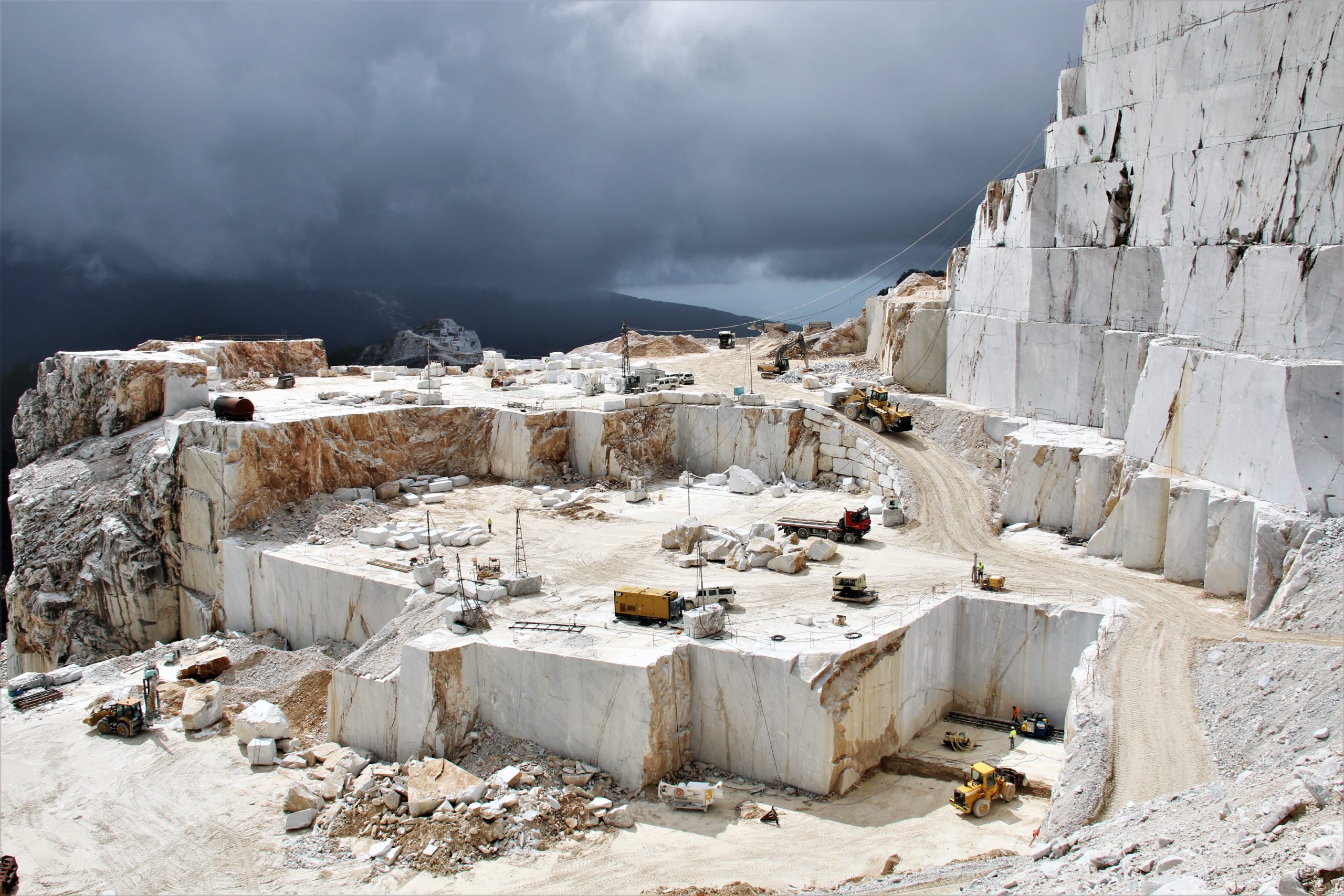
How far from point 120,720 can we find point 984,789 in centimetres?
2030

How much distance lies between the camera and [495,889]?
1816cm

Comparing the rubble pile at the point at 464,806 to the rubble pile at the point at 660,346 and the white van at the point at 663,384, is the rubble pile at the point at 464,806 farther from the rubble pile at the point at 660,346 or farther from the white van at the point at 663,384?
the rubble pile at the point at 660,346

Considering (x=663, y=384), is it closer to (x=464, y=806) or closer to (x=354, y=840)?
(x=464, y=806)

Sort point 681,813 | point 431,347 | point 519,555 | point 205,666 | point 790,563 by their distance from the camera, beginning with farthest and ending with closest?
point 431,347 → point 519,555 → point 205,666 → point 790,563 → point 681,813

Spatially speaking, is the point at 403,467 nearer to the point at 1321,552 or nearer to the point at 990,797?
the point at 990,797

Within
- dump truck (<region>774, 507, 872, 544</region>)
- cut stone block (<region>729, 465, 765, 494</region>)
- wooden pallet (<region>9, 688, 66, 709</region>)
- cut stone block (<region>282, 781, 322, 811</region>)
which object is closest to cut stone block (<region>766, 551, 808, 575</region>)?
dump truck (<region>774, 507, 872, 544</region>)

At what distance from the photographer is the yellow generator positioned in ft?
77.0

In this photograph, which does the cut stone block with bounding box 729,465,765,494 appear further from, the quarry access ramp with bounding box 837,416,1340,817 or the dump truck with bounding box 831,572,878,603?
the dump truck with bounding box 831,572,878,603

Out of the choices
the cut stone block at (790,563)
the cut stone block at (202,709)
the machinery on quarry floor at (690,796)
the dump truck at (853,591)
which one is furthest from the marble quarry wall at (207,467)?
the machinery on quarry floor at (690,796)

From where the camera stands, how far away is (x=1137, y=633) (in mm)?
21938

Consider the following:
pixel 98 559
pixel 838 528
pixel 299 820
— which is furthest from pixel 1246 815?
pixel 98 559

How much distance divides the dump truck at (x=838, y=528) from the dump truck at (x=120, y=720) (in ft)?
58.7

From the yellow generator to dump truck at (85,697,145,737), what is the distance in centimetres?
1220

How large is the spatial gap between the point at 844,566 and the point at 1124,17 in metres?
20.7
